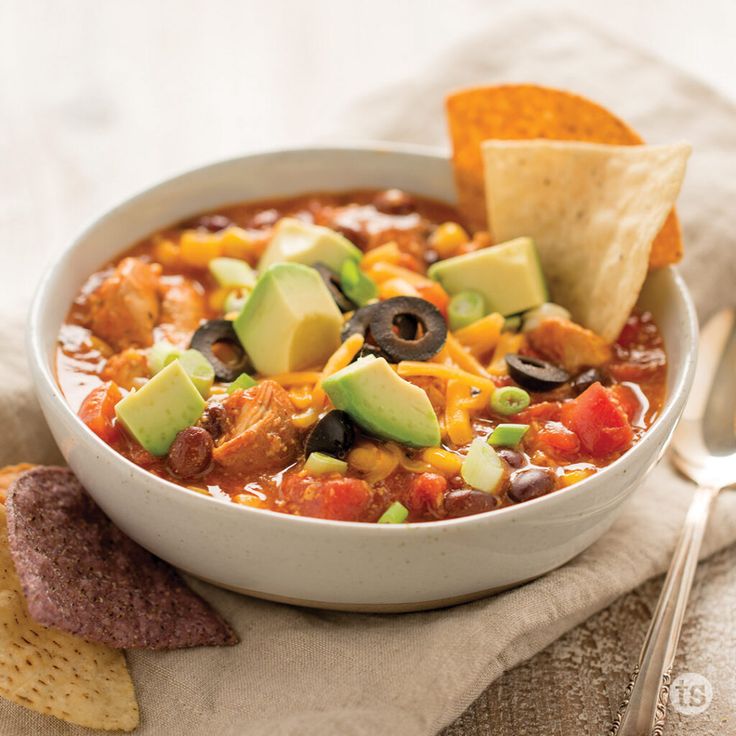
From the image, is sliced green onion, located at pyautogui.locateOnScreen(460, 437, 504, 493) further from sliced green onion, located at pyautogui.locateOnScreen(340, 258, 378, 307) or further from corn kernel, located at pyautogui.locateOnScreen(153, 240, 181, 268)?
corn kernel, located at pyautogui.locateOnScreen(153, 240, 181, 268)

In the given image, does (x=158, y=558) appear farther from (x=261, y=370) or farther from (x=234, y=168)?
(x=234, y=168)

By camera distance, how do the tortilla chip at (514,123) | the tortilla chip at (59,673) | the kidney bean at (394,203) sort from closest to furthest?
the tortilla chip at (59,673), the tortilla chip at (514,123), the kidney bean at (394,203)

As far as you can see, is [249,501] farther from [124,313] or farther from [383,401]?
[124,313]

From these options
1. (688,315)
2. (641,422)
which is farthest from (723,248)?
(641,422)

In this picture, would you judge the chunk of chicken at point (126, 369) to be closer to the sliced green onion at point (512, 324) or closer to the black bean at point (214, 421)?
the black bean at point (214, 421)

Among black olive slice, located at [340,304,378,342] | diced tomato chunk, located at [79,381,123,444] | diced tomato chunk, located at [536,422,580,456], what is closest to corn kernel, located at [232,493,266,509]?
diced tomato chunk, located at [79,381,123,444]

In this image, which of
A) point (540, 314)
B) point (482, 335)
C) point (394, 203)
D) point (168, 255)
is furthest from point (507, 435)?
point (168, 255)

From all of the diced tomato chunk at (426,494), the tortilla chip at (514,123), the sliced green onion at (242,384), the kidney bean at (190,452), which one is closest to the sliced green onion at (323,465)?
the diced tomato chunk at (426,494)
